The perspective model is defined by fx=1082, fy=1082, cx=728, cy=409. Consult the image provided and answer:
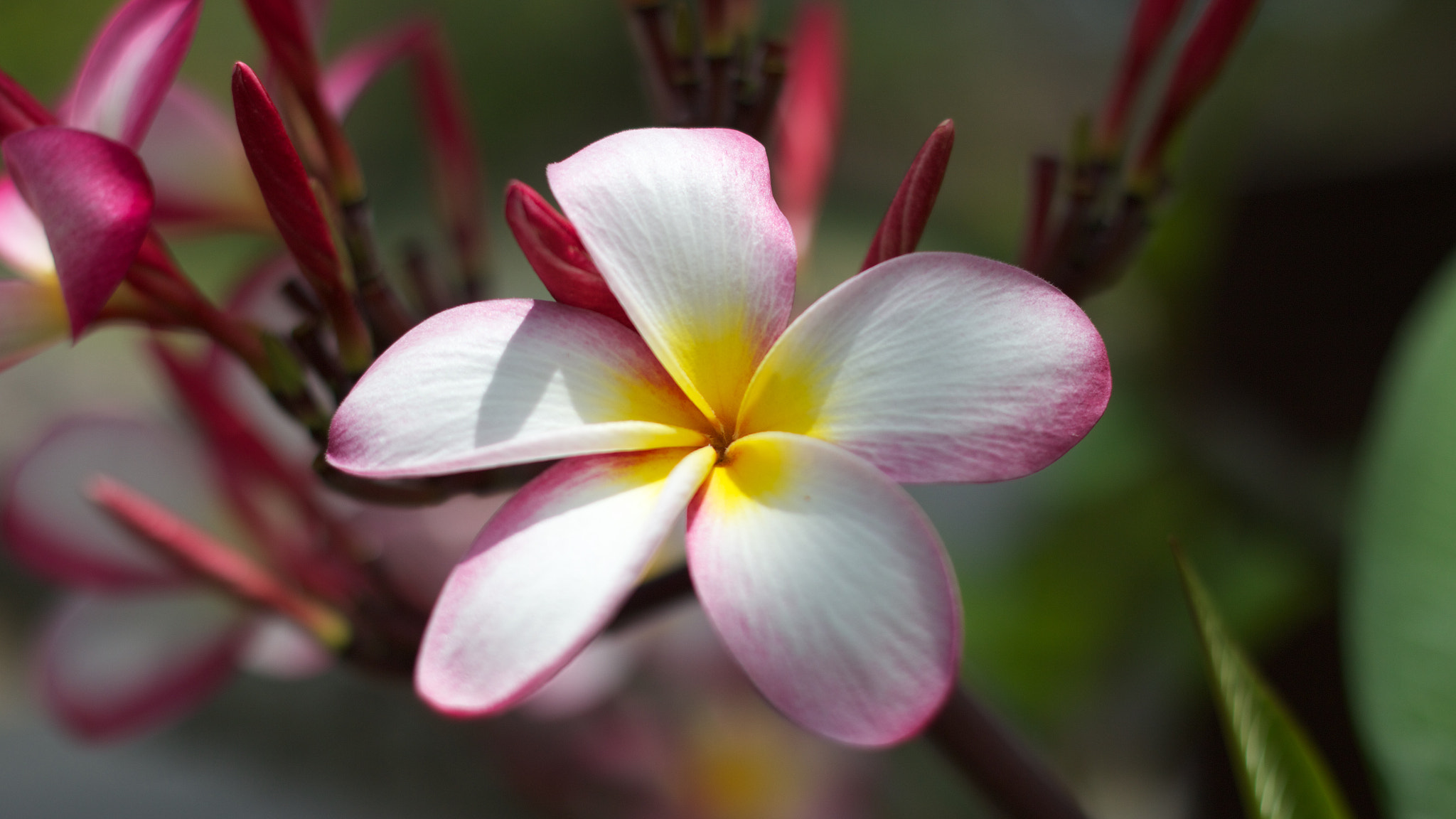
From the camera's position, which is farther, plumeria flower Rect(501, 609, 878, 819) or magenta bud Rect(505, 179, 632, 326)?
plumeria flower Rect(501, 609, 878, 819)

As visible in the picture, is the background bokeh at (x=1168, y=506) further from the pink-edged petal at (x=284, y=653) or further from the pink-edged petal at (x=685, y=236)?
the pink-edged petal at (x=685, y=236)

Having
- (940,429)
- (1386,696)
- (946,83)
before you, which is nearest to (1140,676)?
(1386,696)

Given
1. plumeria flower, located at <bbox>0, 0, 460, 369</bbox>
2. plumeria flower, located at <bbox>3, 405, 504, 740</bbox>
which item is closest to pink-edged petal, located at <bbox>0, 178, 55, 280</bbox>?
plumeria flower, located at <bbox>0, 0, 460, 369</bbox>

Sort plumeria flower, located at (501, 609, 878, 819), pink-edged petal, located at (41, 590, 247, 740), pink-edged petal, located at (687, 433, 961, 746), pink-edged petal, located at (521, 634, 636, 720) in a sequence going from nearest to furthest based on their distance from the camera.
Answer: pink-edged petal, located at (687, 433, 961, 746)
pink-edged petal, located at (41, 590, 247, 740)
pink-edged petal, located at (521, 634, 636, 720)
plumeria flower, located at (501, 609, 878, 819)

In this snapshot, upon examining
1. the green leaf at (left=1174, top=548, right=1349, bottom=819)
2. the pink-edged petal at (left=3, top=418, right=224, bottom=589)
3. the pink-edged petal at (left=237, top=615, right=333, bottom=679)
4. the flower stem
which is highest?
the green leaf at (left=1174, top=548, right=1349, bottom=819)

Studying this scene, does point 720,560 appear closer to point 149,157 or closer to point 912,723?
point 912,723

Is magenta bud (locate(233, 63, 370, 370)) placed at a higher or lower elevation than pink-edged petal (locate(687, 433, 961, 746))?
higher

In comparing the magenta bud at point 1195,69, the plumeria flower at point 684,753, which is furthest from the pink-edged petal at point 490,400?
the plumeria flower at point 684,753

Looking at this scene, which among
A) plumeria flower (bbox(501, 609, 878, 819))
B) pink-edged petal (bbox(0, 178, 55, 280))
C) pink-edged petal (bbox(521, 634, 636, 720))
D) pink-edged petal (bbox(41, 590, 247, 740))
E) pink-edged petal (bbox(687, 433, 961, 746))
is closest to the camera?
pink-edged petal (bbox(687, 433, 961, 746))

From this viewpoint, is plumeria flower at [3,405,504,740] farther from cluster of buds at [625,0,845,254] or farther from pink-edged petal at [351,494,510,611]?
cluster of buds at [625,0,845,254]
